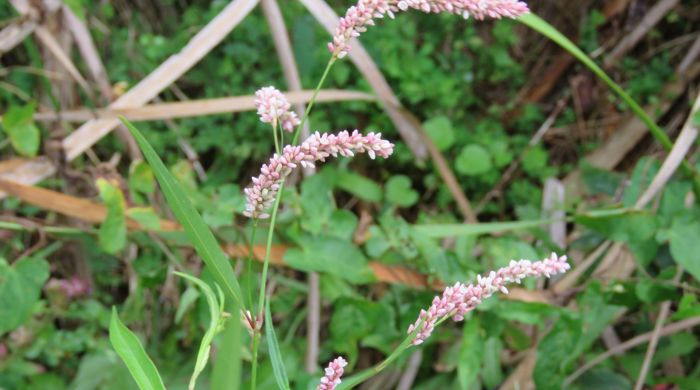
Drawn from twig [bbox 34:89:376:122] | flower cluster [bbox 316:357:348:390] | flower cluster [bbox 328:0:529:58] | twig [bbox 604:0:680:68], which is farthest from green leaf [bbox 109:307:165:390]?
twig [bbox 604:0:680:68]

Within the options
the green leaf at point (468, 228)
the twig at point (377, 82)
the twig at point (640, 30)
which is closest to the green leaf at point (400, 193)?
the twig at point (377, 82)

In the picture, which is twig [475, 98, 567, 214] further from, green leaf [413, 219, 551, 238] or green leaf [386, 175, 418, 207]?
green leaf [413, 219, 551, 238]

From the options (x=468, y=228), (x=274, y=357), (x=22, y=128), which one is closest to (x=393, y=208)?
(x=468, y=228)

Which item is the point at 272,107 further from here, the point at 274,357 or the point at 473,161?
the point at 473,161

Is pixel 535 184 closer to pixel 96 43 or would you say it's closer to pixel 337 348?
pixel 337 348

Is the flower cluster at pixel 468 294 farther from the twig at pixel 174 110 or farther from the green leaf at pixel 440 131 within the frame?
the green leaf at pixel 440 131

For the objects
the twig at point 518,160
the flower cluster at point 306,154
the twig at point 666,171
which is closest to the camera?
the flower cluster at point 306,154

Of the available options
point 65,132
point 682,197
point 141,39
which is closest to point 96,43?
point 141,39
